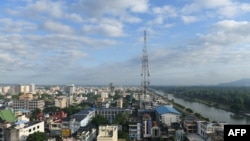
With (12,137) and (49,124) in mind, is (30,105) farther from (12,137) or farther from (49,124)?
(12,137)

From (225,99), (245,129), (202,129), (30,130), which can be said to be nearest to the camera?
(245,129)

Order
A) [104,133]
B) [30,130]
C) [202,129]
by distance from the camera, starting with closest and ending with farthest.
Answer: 1. [104,133]
2. [30,130]
3. [202,129]

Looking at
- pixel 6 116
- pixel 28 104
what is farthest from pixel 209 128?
pixel 28 104

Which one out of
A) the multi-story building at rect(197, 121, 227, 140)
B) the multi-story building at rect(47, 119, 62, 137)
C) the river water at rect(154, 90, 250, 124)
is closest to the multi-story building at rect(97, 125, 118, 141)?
the multi-story building at rect(47, 119, 62, 137)

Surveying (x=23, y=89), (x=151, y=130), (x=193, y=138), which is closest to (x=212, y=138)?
(x=193, y=138)

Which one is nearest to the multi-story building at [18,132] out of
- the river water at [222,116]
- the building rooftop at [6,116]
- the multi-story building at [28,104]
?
the building rooftop at [6,116]

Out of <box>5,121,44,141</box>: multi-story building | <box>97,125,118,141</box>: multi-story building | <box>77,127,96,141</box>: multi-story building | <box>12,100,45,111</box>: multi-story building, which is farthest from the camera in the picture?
<box>12,100,45,111</box>: multi-story building

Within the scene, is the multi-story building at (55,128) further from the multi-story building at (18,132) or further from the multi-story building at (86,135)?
the multi-story building at (86,135)

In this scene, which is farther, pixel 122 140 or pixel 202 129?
pixel 202 129

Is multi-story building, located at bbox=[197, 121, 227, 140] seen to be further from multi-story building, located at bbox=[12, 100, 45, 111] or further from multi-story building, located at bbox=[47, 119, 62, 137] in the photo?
multi-story building, located at bbox=[12, 100, 45, 111]

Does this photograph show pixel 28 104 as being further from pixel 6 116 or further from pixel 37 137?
pixel 37 137

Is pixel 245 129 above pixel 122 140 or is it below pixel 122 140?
→ above
